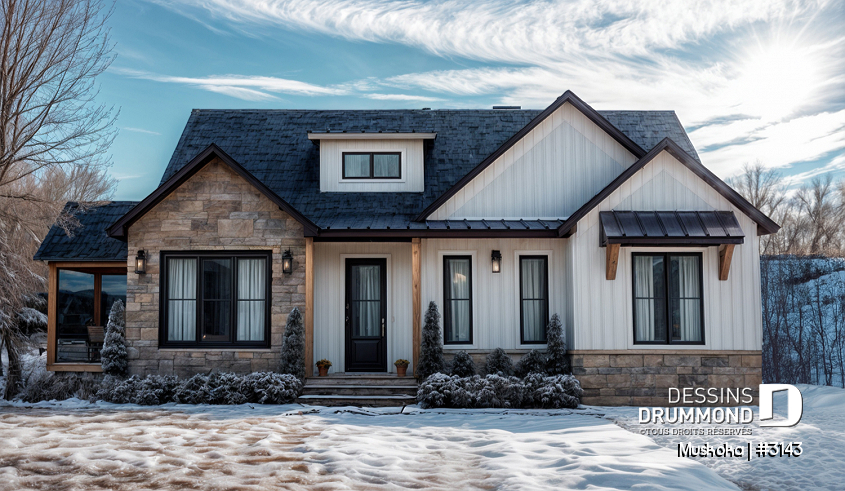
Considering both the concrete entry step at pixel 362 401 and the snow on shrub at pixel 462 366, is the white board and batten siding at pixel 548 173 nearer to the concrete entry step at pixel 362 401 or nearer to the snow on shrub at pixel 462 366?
the snow on shrub at pixel 462 366

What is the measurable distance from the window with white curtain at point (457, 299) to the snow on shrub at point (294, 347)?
2.70m

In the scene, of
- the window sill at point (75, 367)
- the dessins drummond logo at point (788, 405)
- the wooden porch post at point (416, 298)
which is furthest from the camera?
the window sill at point (75, 367)

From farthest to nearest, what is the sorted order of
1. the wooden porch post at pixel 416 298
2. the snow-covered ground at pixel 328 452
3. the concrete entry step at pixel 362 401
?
the wooden porch post at pixel 416 298, the concrete entry step at pixel 362 401, the snow-covered ground at pixel 328 452

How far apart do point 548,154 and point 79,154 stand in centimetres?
974

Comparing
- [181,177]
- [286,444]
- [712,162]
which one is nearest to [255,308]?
[181,177]

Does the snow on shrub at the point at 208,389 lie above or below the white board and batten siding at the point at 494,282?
below

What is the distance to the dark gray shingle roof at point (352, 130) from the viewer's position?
12852 millimetres

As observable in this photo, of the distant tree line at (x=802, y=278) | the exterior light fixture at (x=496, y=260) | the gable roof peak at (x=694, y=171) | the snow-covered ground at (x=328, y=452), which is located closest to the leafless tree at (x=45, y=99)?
the snow-covered ground at (x=328, y=452)

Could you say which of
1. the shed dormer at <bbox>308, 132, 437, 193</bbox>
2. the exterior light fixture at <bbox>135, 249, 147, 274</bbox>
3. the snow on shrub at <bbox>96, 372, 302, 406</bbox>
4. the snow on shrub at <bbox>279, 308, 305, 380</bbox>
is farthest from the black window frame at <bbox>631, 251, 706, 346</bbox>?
the exterior light fixture at <bbox>135, 249, 147, 274</bbox>

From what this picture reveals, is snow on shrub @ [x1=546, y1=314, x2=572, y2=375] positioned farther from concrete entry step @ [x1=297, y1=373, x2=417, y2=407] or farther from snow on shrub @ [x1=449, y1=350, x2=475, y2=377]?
concrete entry step @ [x1=297, y1=373, x2=417, y2=407]

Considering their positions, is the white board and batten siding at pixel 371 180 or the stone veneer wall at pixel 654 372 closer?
the stone veneer wall at pixel 654 372

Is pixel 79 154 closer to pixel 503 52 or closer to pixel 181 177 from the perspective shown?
pixel 181 177

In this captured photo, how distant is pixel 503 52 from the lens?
18.0 metres

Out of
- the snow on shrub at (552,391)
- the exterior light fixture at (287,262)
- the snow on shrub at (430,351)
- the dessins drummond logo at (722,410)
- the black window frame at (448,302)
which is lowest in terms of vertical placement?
the dessins drummond logo at (722,410)
